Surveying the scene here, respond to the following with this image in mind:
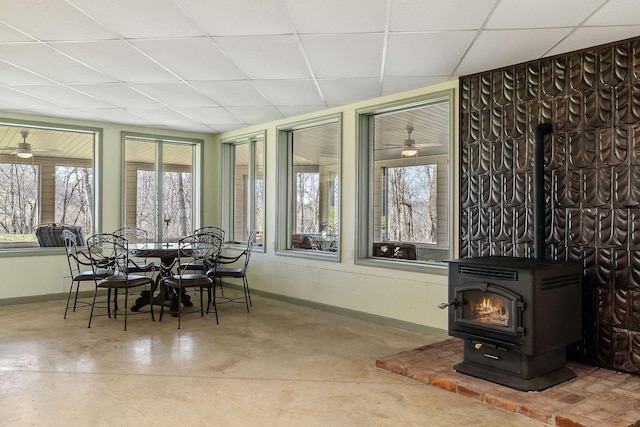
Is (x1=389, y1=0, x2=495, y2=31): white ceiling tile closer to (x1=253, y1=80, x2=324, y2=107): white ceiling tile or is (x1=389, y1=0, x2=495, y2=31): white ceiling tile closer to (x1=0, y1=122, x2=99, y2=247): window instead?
(x1=253, y1=80, x2=324, y2=107): white ceiling tile

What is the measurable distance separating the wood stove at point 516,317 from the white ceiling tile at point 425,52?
1.56 m

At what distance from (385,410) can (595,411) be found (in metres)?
1.16

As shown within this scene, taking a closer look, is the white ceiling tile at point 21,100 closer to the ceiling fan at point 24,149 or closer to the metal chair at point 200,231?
the ceiling fan at point 24,149

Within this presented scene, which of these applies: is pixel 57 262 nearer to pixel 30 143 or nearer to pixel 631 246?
pixel 30 143

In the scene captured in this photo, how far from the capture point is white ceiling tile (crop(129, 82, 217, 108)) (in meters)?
4.70

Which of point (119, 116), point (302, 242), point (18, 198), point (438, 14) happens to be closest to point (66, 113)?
point (119, 116)

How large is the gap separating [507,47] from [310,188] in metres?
3.31

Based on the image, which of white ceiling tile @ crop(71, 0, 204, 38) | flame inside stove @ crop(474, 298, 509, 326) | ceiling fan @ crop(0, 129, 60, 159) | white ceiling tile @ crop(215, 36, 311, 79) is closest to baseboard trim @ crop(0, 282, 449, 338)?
flame inside stove @ crop(474, 298, 509, 326)

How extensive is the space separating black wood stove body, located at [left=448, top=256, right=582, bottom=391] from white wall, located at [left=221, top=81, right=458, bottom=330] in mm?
1134

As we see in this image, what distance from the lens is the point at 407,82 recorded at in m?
4.52

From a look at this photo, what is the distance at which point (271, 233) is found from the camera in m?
6.58

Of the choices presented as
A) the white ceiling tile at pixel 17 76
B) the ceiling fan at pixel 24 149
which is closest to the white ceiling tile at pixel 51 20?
the white ceiling tile at pixel 17 76

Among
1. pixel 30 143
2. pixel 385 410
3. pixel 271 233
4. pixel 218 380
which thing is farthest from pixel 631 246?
pixel 30 143

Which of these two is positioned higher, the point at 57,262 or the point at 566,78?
the point at 566,78
